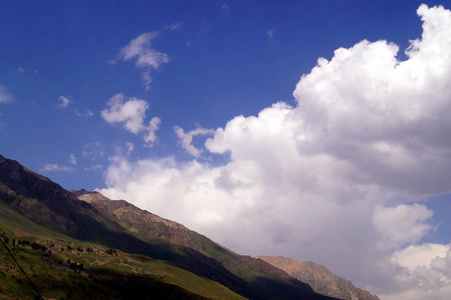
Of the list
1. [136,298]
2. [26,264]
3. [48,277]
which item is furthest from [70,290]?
[136,298]

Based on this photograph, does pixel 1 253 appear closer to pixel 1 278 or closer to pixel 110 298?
pixel 1 278

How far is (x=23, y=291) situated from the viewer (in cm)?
11431

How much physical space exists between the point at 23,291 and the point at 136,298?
3131 inches

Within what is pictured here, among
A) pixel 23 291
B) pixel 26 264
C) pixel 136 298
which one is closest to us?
pixel 23 291

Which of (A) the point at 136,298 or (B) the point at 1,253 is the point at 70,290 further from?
(A) the point at 136,298

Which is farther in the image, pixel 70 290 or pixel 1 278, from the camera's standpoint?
pixel 70 290

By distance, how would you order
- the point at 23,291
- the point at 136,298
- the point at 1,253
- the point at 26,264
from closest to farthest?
the point at 23,291 < the point at 1,253 < the point at 26,264 < the point at 136,298

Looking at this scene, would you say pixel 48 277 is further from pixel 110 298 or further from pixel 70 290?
pixel 110 298

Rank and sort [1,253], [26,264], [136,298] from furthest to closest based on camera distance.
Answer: [136,298] → [26,264] → [1,253]

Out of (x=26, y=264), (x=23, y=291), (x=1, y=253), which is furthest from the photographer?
(x=26, y=264)

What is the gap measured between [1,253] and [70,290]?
29.9 m

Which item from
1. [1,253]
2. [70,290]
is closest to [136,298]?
[70,290]

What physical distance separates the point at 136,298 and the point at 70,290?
50132 mm

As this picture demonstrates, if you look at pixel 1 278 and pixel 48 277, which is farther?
pixel 48 277
